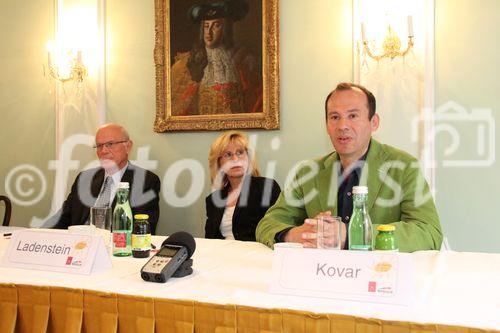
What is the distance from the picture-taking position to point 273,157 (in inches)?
145

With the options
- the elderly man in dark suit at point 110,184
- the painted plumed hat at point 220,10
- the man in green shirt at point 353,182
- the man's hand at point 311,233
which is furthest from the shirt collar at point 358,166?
the painted plumed hat at point 220,10

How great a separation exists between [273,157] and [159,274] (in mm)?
2340

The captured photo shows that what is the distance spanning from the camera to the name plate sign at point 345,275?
1206mm

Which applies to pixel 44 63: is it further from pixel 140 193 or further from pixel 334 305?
pixel 334 305

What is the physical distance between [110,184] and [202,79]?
1.04 metres

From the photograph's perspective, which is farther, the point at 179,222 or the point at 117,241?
the point at 179,222

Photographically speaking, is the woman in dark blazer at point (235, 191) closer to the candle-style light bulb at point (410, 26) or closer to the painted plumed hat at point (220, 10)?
the painted plumed hat at point (220, 10)

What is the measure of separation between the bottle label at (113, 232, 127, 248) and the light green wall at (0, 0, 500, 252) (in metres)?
1.94

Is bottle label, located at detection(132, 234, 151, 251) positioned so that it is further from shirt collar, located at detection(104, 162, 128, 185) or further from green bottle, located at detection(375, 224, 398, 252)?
shirt collar, located at detection(104, 162, 128, 185)

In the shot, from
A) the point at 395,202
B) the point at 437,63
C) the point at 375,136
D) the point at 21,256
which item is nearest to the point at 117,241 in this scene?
the point at 21,256

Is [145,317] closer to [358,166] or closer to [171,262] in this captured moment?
[171,262]

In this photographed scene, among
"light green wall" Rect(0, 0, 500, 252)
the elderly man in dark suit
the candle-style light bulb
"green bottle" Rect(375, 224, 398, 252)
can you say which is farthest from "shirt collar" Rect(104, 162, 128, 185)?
"green bottle" Rect(375, 224, 398, 252)

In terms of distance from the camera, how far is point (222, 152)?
3.52m

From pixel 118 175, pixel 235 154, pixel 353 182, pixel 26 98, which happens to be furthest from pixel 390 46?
pixel 26 98
